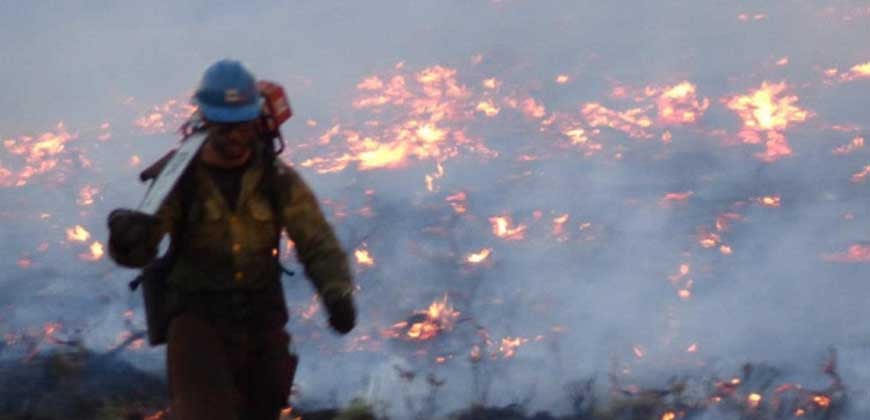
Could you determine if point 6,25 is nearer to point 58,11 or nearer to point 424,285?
point 58,11

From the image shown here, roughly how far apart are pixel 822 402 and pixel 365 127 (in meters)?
13.8

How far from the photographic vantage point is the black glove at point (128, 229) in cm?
441

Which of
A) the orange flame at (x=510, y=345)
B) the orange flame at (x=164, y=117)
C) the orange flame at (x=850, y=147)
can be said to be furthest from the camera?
the orange flame at (x=164, y=117)

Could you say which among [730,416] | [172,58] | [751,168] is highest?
[172,58]

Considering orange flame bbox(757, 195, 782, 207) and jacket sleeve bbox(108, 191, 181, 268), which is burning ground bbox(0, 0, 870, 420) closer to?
orange flame bbox(757, 195, 782, 207)

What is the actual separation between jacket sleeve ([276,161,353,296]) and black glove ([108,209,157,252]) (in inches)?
22.4

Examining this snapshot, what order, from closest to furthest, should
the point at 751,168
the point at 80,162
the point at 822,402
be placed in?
the point at 822,402, the point at 751,168, the point at 80,162

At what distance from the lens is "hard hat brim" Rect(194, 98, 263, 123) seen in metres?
4.75

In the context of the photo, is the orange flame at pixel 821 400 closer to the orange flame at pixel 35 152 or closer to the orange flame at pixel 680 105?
the orange flame at pixel 680 105

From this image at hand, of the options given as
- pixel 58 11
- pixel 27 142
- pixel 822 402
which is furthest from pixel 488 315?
pixel 58 11

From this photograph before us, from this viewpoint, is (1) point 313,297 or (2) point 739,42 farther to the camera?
(2) point 739,42

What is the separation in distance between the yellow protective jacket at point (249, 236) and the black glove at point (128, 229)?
26 cm

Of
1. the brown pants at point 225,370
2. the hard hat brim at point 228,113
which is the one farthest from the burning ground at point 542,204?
the hard hat brim at point 228,113

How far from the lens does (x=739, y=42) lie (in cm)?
2447
